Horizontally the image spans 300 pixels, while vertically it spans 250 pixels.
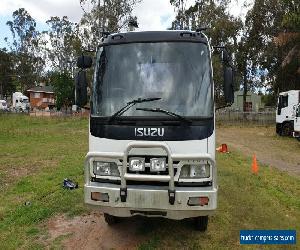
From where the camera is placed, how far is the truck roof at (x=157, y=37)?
20.4 feet

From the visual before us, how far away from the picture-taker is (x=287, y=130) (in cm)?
2764

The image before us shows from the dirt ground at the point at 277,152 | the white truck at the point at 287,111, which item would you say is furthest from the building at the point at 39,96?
the dirt ground at the point at 277,152

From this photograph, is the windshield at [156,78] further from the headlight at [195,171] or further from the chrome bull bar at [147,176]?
the headlight at [195,171]

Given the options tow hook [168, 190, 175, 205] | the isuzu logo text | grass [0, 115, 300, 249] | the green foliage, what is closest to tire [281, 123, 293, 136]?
grass [0, 115, 300, 249]

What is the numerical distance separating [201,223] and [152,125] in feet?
7.17

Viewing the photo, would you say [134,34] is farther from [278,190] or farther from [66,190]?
[278,190]

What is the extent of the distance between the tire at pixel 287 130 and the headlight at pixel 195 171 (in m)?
22.9

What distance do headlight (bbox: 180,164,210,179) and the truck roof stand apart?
1.87 meters

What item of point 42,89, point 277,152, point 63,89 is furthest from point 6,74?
point 277,152

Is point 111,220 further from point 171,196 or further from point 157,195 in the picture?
point 171,196

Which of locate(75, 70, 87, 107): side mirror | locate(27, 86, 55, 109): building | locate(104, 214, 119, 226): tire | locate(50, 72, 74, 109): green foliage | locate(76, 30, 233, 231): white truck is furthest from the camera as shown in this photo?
locate(27, 86, 55, 109): building

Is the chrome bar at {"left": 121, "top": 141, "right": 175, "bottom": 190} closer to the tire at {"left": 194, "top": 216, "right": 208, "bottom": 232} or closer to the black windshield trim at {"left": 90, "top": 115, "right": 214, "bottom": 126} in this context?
the black windshield trim at {"left": 90, "top": 115, "right": 214, "bottom": 126}

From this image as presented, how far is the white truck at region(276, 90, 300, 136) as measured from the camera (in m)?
26.8

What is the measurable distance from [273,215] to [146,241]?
3047mm
